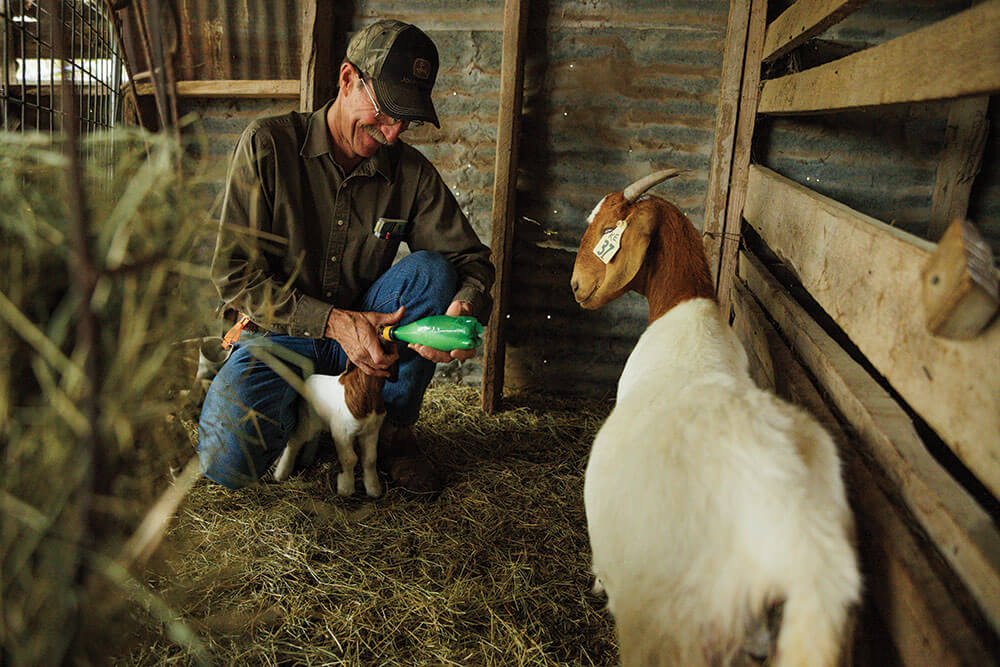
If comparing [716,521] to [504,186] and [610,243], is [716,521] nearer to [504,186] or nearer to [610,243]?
A: [610,243]

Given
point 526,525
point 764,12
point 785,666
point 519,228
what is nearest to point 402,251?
point 519,228

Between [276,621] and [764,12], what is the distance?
159 inches

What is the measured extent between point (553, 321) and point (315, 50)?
240cm

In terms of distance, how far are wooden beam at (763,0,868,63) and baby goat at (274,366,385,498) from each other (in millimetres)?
2350

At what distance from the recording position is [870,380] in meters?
1.91

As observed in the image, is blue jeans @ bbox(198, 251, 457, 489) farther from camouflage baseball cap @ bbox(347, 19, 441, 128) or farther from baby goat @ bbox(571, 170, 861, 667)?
baby goat @ bbox(571, 170, 861, 667)

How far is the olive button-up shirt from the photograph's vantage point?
115 inches

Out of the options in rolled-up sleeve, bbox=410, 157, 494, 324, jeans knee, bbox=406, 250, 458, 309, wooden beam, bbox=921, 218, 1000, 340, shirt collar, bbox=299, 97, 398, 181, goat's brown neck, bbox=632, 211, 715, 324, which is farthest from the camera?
rolled-up sleeve, bbox=410, 157, 494, 324

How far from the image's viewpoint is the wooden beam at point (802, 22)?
2.39 metres

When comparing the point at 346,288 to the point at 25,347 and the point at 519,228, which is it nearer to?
the point at 519,228

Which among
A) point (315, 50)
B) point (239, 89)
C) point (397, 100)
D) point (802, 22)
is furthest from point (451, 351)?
point (239, 89)

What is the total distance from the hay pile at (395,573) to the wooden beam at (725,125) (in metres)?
1.69

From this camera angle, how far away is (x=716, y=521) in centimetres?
147

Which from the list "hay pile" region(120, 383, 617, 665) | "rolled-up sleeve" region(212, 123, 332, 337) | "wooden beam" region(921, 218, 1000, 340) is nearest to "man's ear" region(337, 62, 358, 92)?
"rolled-up sleeve" region(212, 123, 332, 337)
